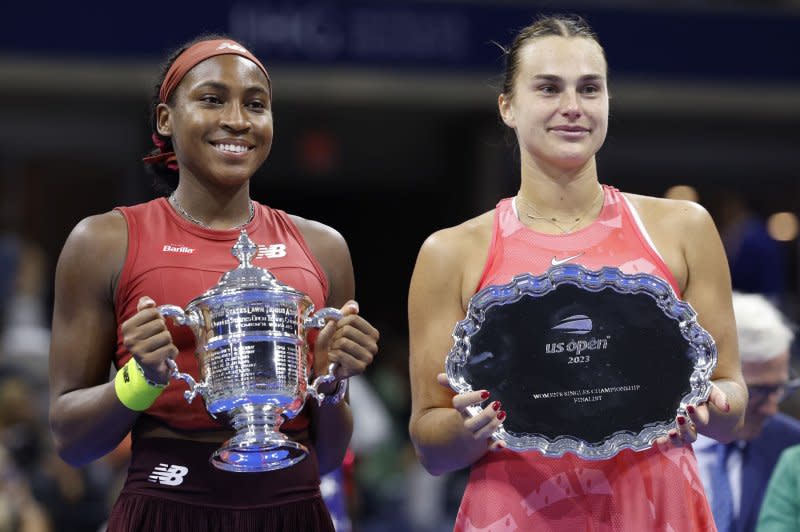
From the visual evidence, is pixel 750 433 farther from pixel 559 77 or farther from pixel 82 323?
pixel 82 323

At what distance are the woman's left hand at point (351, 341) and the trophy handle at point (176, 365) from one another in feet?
0.79

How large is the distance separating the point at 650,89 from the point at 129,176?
12.4 feet

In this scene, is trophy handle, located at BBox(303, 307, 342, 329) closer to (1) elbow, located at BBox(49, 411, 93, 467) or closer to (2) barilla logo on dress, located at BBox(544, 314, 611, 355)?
(2) barilla logo on dress, located at BBox(544, 314, 611, 355)

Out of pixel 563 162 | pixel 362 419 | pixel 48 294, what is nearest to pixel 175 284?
pixel 563 162

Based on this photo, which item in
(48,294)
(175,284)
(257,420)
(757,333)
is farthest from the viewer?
(48,294)

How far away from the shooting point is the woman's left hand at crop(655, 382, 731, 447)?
2.27 meters

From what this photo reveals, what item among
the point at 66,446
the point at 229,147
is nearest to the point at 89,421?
the point at 66,446

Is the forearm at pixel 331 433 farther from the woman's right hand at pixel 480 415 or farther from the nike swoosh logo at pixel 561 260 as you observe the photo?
the nike swoosh logo at pixel 561 260

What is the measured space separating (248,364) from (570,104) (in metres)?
0.79

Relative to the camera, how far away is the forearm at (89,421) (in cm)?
241

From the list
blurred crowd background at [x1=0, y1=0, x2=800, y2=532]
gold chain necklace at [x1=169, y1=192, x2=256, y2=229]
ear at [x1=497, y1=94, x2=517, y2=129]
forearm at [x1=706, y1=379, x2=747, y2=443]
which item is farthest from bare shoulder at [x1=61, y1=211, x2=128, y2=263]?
blurred crowd background at [x1=0, y1=0, x2=800, y2=532]

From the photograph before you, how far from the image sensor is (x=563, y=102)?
2492mm

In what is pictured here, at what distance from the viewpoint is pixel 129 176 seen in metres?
9.27

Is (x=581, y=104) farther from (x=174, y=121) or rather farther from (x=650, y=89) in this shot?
(x=650, y=89)
